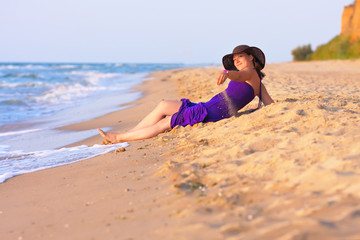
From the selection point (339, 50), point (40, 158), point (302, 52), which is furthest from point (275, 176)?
point (302, 52)

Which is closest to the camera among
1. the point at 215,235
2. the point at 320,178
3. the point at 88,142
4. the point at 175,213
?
the point at 215,235

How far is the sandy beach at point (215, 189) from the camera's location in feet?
6.23

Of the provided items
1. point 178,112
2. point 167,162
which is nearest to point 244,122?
point 178,112

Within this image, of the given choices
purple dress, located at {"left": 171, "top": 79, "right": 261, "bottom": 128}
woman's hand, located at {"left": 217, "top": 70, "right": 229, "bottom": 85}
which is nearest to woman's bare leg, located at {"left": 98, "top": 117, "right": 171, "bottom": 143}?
purple dress, located at {"left": 171, "top": 79, "right": 261, "bottom": 128}

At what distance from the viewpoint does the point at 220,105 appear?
15.1ft

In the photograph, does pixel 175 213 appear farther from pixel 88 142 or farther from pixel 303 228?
pixel 88 142

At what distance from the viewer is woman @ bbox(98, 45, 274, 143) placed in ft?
14.7

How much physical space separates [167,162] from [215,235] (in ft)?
4.46

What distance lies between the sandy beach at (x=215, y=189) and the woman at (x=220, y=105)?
61 centimetres

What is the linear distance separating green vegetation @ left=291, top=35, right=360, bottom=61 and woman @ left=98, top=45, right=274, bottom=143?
23.8 metres

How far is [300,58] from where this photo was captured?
37.2 m

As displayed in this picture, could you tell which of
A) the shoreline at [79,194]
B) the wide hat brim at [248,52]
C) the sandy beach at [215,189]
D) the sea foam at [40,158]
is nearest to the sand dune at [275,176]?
the sandy beach at [215,189]

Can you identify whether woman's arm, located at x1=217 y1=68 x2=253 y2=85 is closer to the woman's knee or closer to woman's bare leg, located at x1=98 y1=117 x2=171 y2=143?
the woman's knee

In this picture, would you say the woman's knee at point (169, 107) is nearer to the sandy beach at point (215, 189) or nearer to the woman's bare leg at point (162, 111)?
the woman's bare leg at point (162, 111)
